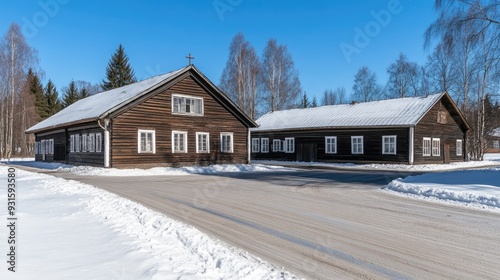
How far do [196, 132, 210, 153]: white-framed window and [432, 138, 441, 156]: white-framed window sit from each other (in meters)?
20.5

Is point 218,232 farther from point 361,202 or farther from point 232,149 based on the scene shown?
point 232,149

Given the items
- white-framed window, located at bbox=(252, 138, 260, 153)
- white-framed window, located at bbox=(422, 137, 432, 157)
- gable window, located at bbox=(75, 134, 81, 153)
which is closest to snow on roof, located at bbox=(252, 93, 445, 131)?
white-framed window, located at bbox=(252, 138, 260, 153)

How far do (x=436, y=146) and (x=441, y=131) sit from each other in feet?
5.85

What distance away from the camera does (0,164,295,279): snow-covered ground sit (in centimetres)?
441

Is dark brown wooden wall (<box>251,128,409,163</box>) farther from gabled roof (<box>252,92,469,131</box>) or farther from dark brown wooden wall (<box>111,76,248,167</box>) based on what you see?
dark brown wooden wall (<box>111,76,248,167</box>)

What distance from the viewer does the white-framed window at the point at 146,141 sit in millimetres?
23312

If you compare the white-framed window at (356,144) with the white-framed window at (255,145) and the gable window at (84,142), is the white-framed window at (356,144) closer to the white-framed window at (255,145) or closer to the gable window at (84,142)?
the white-framed window at (255,145)

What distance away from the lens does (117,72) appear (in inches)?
2302

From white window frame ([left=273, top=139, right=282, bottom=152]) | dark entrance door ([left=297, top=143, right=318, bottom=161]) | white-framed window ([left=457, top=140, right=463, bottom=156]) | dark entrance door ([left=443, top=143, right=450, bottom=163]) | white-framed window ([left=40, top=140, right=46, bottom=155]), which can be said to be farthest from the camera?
Answer: white window frame ([left=273, top=139, right=282, bottom=152])

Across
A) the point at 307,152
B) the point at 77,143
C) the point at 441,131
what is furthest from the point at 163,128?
the point at 441,131

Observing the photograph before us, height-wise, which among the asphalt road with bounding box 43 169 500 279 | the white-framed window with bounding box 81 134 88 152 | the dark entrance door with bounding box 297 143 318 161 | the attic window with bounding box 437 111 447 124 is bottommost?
the asphalt road with bounding box 43 169 500 279

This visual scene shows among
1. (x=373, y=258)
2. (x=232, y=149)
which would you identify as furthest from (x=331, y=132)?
(x=373, y=258)

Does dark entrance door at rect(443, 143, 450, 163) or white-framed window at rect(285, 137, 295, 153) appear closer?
dark entrance door at rect(443, 143, 450, 163)

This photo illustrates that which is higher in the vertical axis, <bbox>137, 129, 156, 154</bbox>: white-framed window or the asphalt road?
<bbox>137, 129, 156, 154</bbox>: white-framed window
